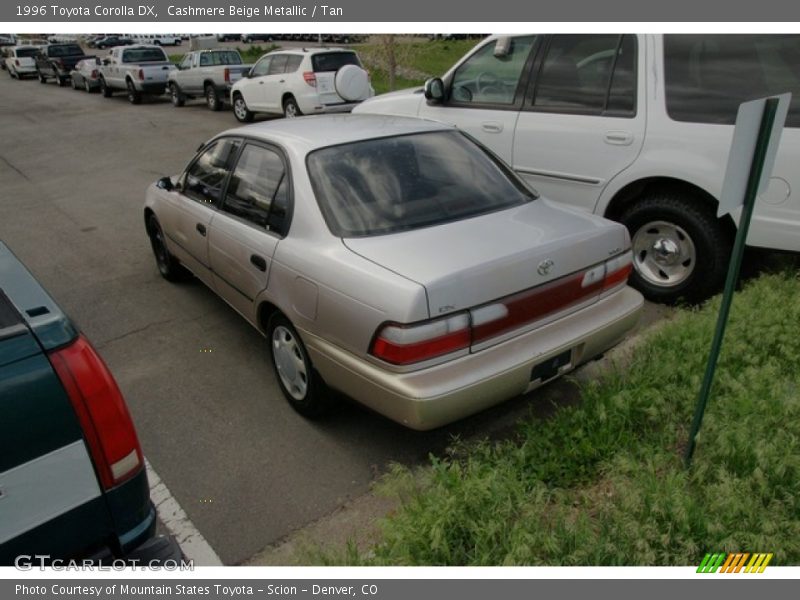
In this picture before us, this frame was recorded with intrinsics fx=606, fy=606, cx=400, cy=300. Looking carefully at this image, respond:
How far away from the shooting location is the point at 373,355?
281cm

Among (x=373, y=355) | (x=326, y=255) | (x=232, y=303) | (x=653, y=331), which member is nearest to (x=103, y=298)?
(x=232, y=303)

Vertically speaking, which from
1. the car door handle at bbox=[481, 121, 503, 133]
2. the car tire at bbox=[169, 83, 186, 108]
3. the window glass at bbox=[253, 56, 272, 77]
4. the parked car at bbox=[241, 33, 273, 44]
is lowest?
the car tire at bbox=[169, 83, 186, 108]

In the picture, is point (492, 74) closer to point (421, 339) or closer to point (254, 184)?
point (254, 184)

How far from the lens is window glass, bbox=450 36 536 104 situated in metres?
5.27

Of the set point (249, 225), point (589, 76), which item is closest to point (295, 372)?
point (249, 225)

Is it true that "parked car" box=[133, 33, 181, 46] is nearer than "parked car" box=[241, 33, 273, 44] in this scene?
No

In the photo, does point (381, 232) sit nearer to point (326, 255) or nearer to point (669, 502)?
point (326, 255)

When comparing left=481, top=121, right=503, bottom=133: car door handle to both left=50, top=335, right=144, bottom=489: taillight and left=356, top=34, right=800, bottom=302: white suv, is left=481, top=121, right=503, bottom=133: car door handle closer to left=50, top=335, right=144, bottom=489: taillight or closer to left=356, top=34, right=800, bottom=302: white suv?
left=356, top=34, right=800, bottom=302: white suv

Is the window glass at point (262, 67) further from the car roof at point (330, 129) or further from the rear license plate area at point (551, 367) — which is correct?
the rear license plate area at point (551, 367)

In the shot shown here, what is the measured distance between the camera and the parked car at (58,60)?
82.2 ft

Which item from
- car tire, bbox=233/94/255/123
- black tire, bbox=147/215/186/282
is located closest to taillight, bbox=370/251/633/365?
black tire, bbox=147/215/186/282

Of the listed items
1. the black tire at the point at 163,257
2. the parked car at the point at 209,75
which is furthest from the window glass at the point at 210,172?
the parked car at the point at 209,75

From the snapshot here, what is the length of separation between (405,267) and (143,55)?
20502 millimetres

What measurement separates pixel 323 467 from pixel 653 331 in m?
2.53
